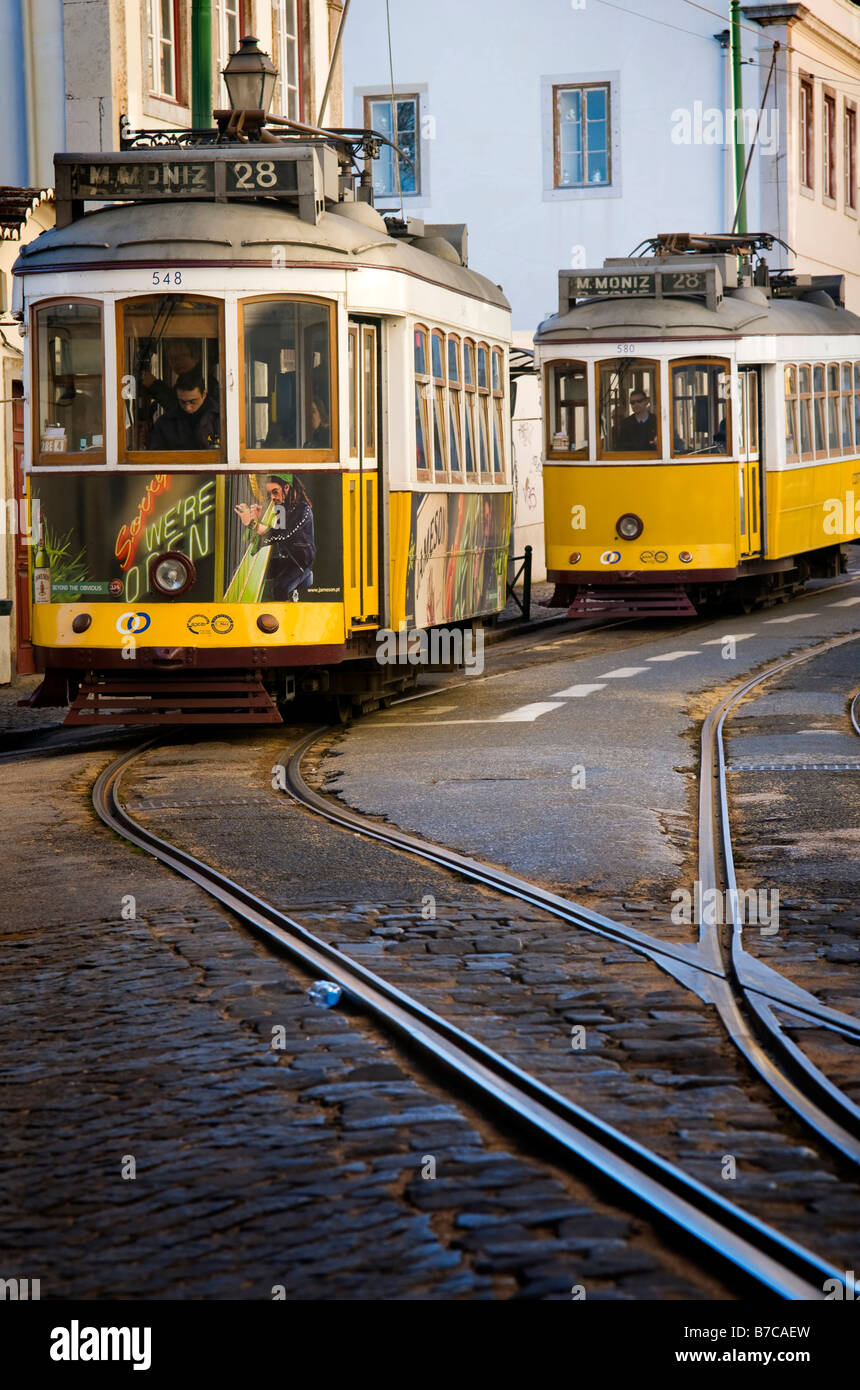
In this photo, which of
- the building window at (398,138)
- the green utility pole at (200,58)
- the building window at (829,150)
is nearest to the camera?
the green utility pole at (200,58)

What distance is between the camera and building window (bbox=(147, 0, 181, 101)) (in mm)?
23016

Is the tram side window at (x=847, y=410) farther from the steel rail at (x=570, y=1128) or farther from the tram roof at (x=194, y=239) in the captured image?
the steel rail at (x=570, y=1128)

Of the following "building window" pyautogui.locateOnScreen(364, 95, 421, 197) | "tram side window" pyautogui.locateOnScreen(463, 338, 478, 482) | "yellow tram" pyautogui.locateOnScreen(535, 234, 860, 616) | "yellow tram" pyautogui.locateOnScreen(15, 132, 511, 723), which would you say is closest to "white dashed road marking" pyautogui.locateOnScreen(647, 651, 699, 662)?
"yellow tram" pyautogui.locateOnScreen(535, 234, 860, 616)

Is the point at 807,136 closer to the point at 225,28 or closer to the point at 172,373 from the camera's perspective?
the point at 225,28

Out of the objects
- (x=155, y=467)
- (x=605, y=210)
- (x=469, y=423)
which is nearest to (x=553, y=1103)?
(x=155, y=467)

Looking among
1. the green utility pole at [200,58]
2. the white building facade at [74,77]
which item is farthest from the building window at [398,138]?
the green utility pole at [200,58]

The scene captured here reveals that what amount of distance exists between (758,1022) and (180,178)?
28.8 feet

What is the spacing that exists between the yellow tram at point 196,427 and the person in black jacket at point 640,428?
8.59 meters

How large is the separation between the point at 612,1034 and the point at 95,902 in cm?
291

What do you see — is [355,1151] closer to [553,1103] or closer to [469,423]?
[553,1103]

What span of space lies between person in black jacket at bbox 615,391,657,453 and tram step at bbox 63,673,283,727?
31.7ft

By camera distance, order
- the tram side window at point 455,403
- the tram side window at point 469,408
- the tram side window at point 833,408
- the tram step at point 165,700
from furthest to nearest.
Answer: the tram side window at point 833,408
the tram side window at point 469,408
the tram side window at point 455,403
the tram step at point 165,700

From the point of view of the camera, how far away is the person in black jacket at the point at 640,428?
22406 millimetres

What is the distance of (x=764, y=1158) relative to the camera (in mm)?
5184
